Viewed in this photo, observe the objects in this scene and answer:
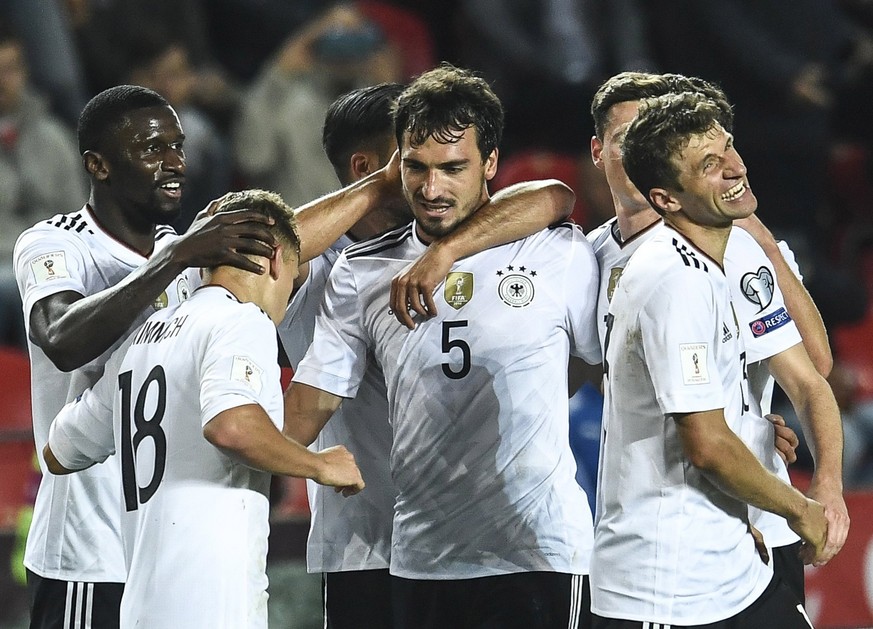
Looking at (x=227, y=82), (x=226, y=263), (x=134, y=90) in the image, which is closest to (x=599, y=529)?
(x=226, y=263)

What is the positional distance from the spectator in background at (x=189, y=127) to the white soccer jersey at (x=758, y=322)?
496 centimetres

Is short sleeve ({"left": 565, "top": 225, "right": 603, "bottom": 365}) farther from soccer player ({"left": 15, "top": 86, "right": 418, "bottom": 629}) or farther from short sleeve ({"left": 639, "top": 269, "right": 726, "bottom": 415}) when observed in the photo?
short sleeve ({"left": 639, "top": 269, "right": 726, "bottom": 415})

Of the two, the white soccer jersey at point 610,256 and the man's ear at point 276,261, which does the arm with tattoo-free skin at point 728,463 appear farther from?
the man's ear at point 276,261

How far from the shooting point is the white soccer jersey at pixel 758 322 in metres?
3.92

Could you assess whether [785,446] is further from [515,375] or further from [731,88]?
[731,88]

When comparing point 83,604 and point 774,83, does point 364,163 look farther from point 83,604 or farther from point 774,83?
point 774,83

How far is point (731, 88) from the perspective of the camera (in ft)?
32.5

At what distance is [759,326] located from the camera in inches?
155

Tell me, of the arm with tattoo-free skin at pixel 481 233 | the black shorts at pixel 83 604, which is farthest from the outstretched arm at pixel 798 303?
the black shorts at pixel 83 604

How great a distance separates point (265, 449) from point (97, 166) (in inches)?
58.4

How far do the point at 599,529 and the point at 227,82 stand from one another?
6.65 metres

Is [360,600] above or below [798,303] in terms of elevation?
below

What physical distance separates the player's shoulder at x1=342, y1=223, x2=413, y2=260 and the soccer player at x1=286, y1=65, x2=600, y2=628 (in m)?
0.11

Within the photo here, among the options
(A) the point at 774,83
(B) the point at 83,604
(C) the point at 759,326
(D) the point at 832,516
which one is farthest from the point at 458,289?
(A) the point at 774,83
